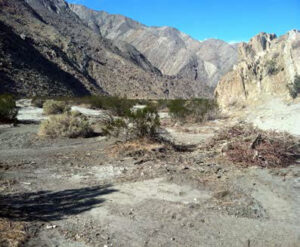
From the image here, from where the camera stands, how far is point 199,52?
170 metres

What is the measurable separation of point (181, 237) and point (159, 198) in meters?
1.84

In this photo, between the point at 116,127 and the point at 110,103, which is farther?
the point at 110,103

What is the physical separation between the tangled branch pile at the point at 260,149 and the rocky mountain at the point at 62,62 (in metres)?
46.5

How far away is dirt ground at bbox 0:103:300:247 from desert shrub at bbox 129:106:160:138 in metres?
1.69

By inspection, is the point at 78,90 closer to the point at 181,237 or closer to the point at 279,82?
the point at 279,82

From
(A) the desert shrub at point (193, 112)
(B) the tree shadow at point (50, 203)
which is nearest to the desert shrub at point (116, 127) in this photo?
(B) the tree shadow at point (50, 203)

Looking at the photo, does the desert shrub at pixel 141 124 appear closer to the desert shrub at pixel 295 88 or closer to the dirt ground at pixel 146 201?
the dirt ground at pixel 146 201

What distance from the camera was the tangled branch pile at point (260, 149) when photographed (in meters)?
10.1

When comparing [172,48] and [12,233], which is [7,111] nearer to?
[12,233]

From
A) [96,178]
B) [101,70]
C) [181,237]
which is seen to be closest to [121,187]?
[96,178]

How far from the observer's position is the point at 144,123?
43.4ft

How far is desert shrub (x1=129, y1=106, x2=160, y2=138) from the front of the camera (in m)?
13.1

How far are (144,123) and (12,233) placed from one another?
857 cm

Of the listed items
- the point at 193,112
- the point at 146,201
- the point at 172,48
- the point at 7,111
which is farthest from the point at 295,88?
the point at 172,48
